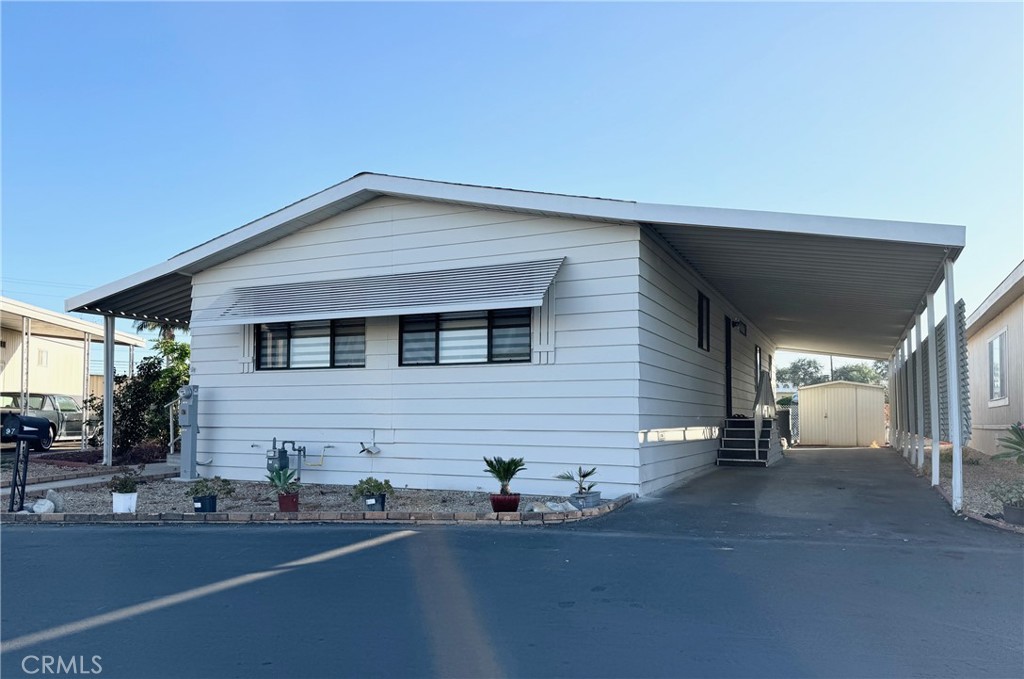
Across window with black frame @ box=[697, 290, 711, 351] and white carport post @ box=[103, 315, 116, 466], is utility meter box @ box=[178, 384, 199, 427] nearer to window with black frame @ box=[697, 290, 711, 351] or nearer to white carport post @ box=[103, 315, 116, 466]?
white carport post @ box=[103, 315, 116, 466]

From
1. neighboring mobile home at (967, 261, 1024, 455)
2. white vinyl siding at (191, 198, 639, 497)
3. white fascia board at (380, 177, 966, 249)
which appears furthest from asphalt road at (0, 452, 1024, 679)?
neighboring mobile home at (967, 261, 1024, 455)

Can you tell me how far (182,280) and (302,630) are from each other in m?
9.76

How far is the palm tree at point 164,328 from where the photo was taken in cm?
1575

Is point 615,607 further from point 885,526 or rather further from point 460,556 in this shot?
point 885,526

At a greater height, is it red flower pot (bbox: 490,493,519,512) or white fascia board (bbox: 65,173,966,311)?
white fascia board (bbox: 65,173,966,311)

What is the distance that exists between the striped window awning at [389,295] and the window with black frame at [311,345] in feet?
1.92

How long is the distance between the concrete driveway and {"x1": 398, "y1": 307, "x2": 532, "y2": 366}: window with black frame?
2.67 metres

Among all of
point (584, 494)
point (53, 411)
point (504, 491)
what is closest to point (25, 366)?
Answer: point (53, 411)

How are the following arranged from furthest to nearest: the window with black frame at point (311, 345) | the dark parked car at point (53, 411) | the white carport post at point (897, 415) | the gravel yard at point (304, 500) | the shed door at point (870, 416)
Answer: the shed door at point (870, 416), the dark parked car at point (53, 411), the white carport post at point (897, 415), the window with black frame at point (311, 345), the gravel yard at point (304, 500)

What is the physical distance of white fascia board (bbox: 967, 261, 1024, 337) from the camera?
12.1 m

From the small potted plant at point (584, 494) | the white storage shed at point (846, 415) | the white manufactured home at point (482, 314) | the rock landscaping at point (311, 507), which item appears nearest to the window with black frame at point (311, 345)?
the white manufactured home at point (482, 314)

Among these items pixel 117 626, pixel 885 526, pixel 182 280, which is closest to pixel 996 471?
pixel 885 526

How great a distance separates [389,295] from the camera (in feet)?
32.5

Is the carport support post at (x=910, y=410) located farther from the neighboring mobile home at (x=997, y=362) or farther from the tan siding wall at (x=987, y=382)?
the neighboring mobile home at (x=997, y=362)
